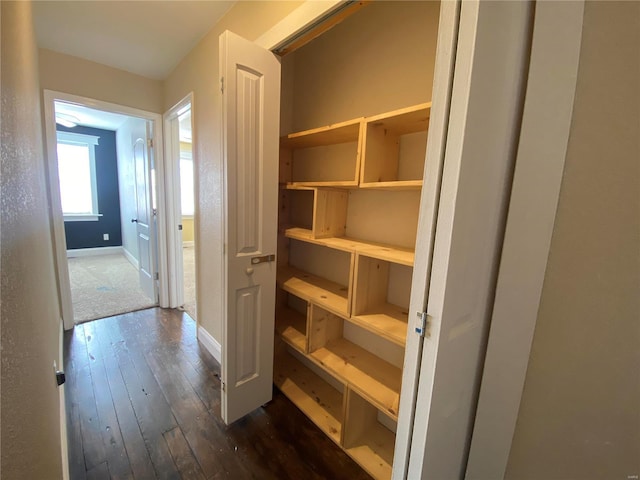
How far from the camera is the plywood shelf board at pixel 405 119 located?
0.98m

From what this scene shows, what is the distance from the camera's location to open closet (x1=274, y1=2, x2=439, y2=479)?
1204 mm

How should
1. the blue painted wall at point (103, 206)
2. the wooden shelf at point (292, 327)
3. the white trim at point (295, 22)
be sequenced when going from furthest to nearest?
the blue painted wall at point (103, 206), the wooden shelf at point (292, 327), the white trim at point (295, 22)

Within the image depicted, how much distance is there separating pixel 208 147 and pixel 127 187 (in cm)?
363

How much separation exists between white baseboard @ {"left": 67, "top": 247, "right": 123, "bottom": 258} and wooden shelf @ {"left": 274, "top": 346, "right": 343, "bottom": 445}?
534cm

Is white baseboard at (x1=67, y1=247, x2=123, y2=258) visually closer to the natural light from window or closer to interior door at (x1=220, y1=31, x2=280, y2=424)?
the natural light from window

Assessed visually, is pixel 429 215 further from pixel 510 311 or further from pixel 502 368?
pixel 502 368

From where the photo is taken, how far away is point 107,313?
2.81m

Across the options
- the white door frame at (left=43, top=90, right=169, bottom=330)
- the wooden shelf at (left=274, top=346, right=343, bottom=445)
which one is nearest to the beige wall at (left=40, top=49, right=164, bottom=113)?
the white door frame at (left=43, top=90, right=169, bottom=330)

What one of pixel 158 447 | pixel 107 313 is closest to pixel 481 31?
pixel 158 447

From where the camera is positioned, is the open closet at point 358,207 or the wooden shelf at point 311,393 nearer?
the open closet at point 358,207

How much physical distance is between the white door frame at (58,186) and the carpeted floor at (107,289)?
1.34ft

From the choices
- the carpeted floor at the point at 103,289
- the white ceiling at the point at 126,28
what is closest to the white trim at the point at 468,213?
the white ceiling at the point at 126,28

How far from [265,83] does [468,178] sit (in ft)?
3.92

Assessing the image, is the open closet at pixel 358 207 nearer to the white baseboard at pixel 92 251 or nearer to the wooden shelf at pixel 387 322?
the wooden shelf at pixel 387 322
